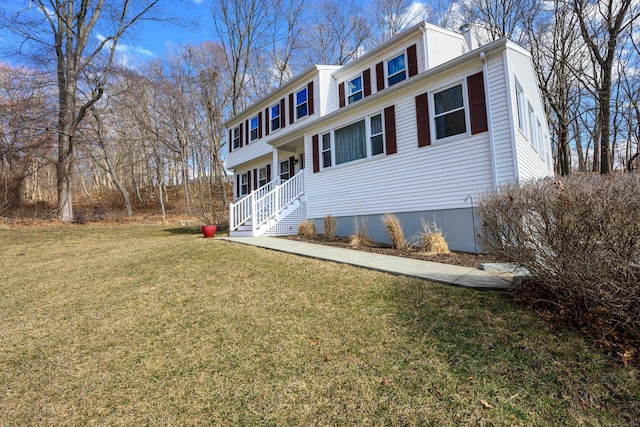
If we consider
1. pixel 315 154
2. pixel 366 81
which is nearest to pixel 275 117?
pixel 366 81

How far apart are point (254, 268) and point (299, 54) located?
2166 cm

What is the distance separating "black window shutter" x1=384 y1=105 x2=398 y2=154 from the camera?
831 cm

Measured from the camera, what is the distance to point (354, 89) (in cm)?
1260

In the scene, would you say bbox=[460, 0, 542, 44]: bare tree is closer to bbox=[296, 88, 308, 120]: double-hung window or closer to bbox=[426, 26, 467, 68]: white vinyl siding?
bbox=[426, 26, 467, 68]: white vinyl siding

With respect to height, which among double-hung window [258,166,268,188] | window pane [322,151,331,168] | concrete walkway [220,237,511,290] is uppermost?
double-hung window [258,166,268,188]

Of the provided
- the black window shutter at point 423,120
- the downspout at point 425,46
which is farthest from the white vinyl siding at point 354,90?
the black window shutter at point 423,120

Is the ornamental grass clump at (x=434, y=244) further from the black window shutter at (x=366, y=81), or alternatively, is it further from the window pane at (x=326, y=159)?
the black window shutter at (x=366, y=81)

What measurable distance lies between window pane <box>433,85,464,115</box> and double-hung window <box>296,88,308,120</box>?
7.03m

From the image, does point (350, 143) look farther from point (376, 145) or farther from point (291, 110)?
point (291, 110)

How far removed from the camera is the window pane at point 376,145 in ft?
28.5

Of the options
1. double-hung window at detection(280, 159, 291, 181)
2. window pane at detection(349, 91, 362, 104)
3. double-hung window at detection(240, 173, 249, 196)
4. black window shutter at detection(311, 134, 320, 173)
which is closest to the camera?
black window shutter at detection(311, 134, 320, 173)

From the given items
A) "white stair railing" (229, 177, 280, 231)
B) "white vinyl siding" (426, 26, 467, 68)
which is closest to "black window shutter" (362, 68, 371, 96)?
"white vinyl siding" (426, 26, 467, 68)

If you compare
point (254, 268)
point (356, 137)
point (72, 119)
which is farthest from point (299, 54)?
point (254, 268)

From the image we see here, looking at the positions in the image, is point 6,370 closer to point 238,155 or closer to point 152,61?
point 238,155
